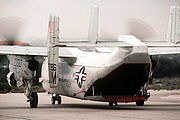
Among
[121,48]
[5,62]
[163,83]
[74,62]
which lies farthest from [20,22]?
[163,83]

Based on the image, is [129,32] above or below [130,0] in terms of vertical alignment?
below

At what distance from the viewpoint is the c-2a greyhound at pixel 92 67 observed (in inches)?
774

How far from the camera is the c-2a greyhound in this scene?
1967cm

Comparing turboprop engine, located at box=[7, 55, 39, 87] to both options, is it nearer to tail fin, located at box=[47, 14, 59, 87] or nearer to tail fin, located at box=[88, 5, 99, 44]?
tail fin, located at box=[47, 14, 59, 87]

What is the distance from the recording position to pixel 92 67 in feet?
71.4

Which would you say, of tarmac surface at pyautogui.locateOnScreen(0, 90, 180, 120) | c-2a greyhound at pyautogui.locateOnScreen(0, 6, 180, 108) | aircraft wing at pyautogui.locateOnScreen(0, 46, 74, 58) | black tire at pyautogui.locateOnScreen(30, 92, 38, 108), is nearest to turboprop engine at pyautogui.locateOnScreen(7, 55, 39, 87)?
c-2a greyhound at pyautogui.locateOnScreen(0, 6, 180, 108)

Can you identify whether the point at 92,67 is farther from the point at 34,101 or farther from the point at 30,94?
the point at 30,94

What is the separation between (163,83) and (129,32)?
21.1m

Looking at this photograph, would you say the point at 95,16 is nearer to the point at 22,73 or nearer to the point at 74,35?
the point at 74,35

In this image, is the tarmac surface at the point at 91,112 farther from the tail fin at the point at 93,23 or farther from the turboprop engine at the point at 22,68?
the tail fin at the point at 93,23

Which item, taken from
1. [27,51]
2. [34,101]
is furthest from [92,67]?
[34,101]

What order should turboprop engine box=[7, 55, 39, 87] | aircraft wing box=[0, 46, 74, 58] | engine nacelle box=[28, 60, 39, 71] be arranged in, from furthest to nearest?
turboprop engine box=[7, 55, 39, 87] → engine nacelle box=[28, 60, 39, 71] → aircraft wing box=[0, 46, 74, 58]

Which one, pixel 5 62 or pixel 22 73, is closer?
pixel 22 73

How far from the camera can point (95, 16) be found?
95.6 ft
